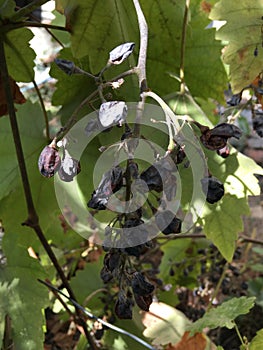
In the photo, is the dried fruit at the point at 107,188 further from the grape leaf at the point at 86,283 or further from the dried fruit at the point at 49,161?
the grape leaf at the point at 86,283

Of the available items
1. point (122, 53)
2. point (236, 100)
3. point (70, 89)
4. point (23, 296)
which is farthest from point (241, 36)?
point (23, 296)

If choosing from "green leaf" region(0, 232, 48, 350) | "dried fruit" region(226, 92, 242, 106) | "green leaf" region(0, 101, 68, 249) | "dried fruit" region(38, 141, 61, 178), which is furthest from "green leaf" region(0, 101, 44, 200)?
"dried fruit" region(38, 141, 61, 178)

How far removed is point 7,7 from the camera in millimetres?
813

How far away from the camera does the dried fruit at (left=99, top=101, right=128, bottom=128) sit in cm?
50

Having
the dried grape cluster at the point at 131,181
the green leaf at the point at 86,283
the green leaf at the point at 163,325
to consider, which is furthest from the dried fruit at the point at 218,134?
the green leaf at the point at 86,283

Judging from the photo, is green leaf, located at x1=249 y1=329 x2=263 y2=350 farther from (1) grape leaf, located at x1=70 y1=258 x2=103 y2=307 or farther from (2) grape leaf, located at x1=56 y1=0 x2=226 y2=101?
(1) grape leaf, located at x1=70 y1=258 x2=103 y2=307

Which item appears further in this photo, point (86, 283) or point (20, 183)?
point (86, 283)

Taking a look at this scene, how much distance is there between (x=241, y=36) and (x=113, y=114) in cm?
47

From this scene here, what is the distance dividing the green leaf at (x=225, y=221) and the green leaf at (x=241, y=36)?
19 centimetres

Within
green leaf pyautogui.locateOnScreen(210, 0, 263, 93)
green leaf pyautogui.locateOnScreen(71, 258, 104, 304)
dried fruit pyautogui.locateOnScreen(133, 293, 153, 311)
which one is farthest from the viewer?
green leaf pyautogui.locateOnScreen(71, 258, 104, 304)

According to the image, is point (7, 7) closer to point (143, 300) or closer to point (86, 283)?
point (143, 300)

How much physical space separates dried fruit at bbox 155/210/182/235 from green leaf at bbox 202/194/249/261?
17.1 inches

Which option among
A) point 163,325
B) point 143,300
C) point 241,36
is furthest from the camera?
point 163,325

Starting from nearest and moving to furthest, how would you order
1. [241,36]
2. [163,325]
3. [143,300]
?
[143,300]
[241,36]
[163,325]
